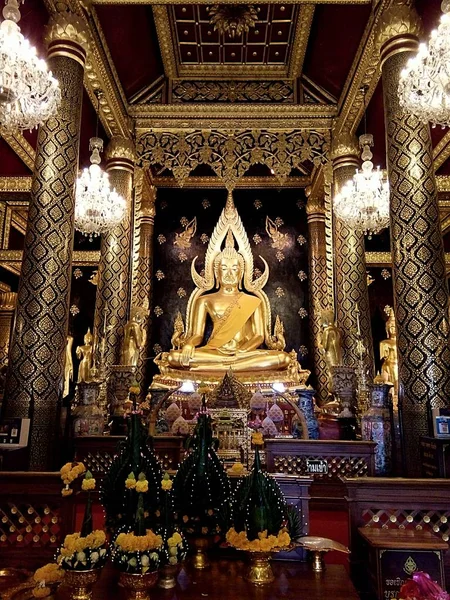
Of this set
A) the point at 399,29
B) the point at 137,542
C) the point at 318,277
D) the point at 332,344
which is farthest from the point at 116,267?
the point at 137,542

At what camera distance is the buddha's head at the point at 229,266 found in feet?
30.6

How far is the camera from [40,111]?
433 cm

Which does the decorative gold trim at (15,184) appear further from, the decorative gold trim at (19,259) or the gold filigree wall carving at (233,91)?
the gold filigree wall carving at (233,91)

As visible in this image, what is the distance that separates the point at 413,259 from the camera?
15.8 feet

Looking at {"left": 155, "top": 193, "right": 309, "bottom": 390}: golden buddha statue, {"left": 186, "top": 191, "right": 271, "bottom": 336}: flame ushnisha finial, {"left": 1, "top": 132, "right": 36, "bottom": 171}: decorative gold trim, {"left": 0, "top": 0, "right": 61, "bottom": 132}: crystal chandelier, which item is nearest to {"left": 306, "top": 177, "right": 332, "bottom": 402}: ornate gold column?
{"left": 155, "top": 193, "right": 309, "bottom": 390}: golden buddha statue

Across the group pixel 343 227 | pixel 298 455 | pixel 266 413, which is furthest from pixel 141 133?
pixel 298 455

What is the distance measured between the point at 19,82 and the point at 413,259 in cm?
360

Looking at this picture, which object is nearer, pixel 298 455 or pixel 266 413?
pixel 298 455

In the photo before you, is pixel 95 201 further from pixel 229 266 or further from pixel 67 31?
pixel 229 266

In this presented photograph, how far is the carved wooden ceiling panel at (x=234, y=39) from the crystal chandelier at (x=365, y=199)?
1.82 metres

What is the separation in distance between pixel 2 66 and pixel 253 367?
5.07 m

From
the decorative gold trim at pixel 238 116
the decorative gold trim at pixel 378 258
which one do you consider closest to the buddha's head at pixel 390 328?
the decorative gold trim at pixel 378 258

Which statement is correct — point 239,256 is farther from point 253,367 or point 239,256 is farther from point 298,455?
point 298,455

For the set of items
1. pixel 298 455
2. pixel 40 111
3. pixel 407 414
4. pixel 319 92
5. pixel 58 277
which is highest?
pixel 319 92
